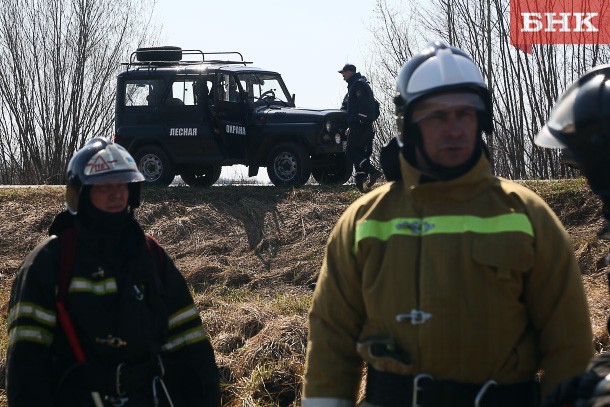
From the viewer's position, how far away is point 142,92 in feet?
52.6

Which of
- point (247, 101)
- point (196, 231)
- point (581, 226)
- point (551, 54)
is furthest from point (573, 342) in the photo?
point (551, 54)

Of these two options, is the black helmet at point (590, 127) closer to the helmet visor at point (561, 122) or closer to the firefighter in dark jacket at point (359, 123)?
the helmet visor at point (561, 122)

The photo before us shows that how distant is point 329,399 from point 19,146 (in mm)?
24472

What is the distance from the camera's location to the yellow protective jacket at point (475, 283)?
3207 mm

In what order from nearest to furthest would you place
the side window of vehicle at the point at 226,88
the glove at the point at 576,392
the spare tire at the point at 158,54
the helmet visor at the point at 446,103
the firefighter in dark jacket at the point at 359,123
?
the glove at the point at 576,392 → the helmet visor at the point at 446,103 → the firefighter in dark jacket at the point at 359,123 → the side window of vehicle at the point at 226,88 → the spare tire at the point at 158,54

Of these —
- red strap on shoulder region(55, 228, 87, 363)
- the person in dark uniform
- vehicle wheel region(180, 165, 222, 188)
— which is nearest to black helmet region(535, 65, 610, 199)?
the person in dark uniform

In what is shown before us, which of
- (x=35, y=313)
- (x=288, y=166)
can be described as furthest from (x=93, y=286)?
(x=288, y=166)

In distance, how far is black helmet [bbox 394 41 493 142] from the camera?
342 cm

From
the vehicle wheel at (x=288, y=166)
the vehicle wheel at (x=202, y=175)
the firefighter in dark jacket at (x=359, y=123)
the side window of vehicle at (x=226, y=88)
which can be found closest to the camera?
the firefighter in dark jacket at (x=359, y=123)

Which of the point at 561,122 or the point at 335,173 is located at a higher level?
the point at 561,122

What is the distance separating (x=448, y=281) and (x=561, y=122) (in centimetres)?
60

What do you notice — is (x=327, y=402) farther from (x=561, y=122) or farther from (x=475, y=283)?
(x=561, y=122)

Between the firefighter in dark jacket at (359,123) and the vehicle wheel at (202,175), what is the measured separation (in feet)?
8.76

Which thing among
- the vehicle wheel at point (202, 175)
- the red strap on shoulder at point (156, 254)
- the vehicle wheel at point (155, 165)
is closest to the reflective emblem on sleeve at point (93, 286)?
the red strap on shoulder at point (156, 254)
